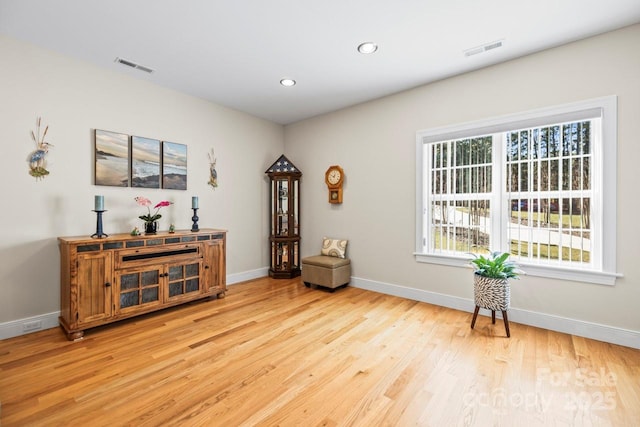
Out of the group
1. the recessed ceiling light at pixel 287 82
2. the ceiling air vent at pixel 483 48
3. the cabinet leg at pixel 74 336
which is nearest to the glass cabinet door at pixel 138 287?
the cabinet leg at pixel 74 336

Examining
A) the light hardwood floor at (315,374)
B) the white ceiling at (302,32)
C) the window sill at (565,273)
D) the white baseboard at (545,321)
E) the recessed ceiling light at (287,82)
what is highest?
the recessed ceiling light at (287,82)

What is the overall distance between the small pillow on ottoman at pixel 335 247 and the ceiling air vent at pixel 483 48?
275 centimetres

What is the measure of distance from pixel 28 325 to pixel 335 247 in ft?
11.4

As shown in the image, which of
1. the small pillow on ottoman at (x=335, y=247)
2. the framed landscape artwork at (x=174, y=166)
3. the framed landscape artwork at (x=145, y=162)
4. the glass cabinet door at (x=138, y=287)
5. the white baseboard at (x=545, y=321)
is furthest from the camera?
the small pillow on ottoman at (x=335, y=247)

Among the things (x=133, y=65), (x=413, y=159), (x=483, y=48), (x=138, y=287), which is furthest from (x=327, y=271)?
(x=133, y=65)

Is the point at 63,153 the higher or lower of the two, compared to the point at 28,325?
higher

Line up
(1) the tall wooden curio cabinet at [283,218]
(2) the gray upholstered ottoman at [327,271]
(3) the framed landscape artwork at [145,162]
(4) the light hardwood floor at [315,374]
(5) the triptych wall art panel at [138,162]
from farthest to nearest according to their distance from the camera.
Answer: (1) the tall wooden curio cabinet at [283,218], (2) the gray upholstered ottoman at [327,271], (3) the framed landscape artwork at [145,162], (5) the triptych wall art panel at [138,162], (4) the light hardwood floor at [315,374]

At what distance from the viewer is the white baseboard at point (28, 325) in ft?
8.30

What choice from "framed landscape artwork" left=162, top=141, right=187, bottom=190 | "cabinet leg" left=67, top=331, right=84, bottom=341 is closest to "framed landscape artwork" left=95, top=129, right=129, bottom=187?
"framed landscape artwork" left=162, top=141, right=187, bottom=190

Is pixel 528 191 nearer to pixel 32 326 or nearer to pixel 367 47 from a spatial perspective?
pixel 367 47

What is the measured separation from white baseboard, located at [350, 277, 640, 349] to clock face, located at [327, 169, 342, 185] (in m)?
1.70

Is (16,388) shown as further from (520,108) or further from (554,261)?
(520,108)

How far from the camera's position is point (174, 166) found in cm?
370

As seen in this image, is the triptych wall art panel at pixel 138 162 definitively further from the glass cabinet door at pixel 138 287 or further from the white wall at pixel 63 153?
the glass cabinet door at pixel 138 287
